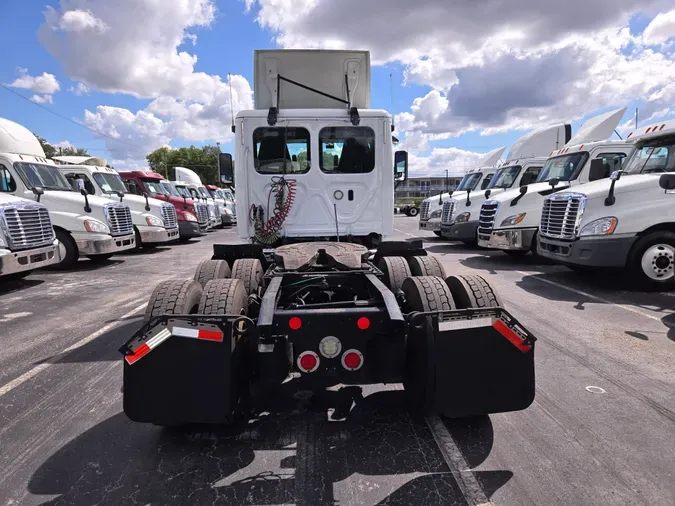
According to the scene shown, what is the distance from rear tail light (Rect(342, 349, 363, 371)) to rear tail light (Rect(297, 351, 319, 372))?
0.18m

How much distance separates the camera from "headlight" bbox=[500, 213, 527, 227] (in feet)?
36.0

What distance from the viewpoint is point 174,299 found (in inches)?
129

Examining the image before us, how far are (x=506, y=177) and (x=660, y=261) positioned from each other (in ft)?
22.8

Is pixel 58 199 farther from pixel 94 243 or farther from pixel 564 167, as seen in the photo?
pixel 564 167

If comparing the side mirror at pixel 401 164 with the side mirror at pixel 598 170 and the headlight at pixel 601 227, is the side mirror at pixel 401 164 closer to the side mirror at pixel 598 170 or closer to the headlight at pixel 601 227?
the headlight at pixel 601 227

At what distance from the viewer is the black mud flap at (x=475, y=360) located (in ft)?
9.48

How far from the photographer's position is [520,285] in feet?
27.8

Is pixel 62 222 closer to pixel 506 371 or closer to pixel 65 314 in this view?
pixel 65 314

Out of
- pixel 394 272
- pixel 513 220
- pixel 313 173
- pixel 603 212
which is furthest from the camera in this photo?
pixel 513 220

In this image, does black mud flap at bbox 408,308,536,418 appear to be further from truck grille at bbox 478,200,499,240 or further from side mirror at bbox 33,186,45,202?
side mirror at bbox 33,186,45,202

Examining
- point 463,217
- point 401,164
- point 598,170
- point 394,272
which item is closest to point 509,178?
point 463,217

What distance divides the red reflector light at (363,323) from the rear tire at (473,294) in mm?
800

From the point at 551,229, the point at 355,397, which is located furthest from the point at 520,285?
the point at 355,397

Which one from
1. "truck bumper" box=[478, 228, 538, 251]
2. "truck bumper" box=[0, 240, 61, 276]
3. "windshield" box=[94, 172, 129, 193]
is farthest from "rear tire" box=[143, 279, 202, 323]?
"windshield" box=[94, 172, 129, 193]
